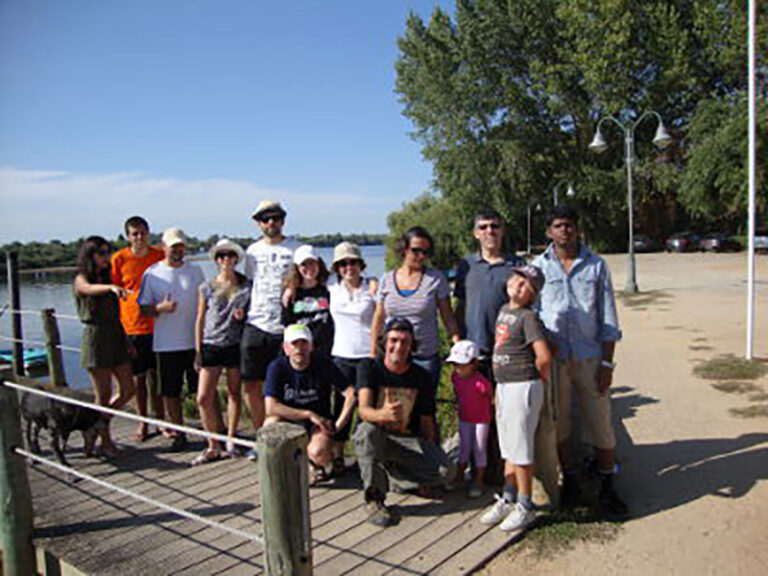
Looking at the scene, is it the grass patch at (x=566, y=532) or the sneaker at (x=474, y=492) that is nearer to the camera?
the grass patch at (x=566, y=532)

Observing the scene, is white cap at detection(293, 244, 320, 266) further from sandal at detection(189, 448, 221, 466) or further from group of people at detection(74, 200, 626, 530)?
sandal at detection(189, 448, 221, 466)

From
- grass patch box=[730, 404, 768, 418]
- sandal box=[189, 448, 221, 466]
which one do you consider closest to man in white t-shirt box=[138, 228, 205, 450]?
sandal box=[189, 448, 221, 466]

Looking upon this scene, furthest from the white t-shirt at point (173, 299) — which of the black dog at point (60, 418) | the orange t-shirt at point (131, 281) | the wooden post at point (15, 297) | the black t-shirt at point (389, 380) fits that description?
the wooden post at point (15, 297)

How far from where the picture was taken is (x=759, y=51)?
86.0ft

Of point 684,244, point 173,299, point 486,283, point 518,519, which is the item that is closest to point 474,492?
point 518,519

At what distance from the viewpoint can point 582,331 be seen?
3812mm

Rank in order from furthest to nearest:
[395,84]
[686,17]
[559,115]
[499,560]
Result: 1. [395,84]
2. [559,115]
3. [686,17]
4. [499,560]

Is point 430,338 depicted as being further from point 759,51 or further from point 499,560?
point 759,51

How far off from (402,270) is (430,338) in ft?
1.73

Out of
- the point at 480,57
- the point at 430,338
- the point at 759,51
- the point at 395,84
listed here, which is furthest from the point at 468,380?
the point at 395,84

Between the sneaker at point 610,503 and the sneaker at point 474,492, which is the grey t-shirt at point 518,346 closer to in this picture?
the sneaker at point 474,492

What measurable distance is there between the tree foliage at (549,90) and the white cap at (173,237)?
3116 cm

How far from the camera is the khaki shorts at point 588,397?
3.87 meters

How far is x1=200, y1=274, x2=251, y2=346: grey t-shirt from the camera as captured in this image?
463 cm
